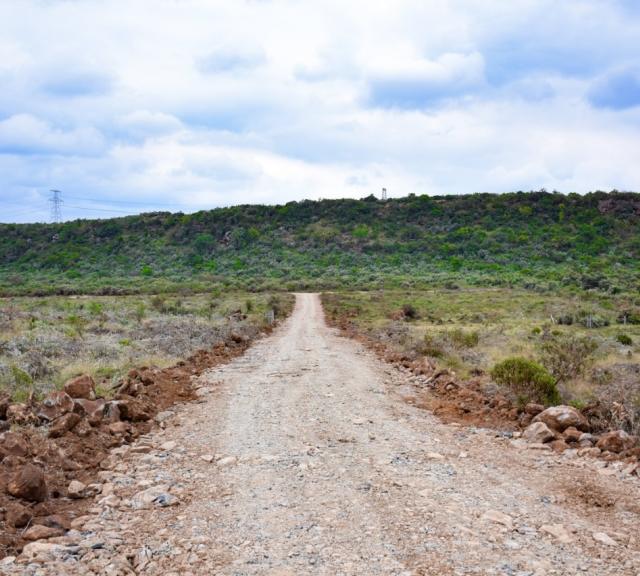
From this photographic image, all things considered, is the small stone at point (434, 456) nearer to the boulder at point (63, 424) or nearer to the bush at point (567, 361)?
the boulder at point (63, 424)

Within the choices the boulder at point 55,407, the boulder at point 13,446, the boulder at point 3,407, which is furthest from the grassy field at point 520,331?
the boulder at point 3,407

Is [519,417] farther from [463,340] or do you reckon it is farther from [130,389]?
[463,340]

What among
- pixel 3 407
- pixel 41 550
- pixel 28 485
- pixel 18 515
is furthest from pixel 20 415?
pixel 41 550

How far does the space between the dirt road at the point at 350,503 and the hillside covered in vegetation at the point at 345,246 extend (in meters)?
41.1

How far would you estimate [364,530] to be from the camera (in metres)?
4.64

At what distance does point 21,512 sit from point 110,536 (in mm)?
760

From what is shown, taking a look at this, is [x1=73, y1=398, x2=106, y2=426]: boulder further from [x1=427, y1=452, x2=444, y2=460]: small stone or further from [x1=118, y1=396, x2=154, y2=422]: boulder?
[x1=427, y1=452, x2=444, y2=460]: small stone

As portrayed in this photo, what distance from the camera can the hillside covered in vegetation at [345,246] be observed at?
53531 mm

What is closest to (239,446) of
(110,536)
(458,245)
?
(110,536)

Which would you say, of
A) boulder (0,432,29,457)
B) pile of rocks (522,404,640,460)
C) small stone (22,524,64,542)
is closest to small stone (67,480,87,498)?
boulder (0,432,29,457)

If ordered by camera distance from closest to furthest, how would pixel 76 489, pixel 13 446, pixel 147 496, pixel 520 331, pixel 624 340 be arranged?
pixel 147 496 → pixel 76 489 → pixel 13 446 → pixel 624 340 → pixel 520 331

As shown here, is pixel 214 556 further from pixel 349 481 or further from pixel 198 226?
pixel 198 226

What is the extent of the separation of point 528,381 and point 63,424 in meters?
7.10

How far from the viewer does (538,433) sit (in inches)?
291
